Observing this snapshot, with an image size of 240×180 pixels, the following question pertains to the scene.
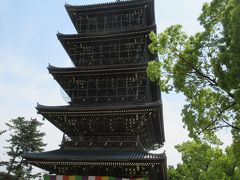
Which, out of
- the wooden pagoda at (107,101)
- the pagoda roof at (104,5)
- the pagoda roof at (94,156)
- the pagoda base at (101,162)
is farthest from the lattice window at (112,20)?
the pagoda base at (101,162)

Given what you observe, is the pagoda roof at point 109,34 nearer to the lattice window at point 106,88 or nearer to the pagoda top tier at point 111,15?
the pagoda top tier at point 111,15

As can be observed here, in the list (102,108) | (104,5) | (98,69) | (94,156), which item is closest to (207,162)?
(102,108)

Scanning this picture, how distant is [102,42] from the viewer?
22906 millimetres

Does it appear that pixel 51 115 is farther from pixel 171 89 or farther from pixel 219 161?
pixel 219 161

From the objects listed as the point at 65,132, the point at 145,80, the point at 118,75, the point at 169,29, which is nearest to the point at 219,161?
the point at 145,80

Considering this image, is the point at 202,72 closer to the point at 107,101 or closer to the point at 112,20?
the point at 107,101

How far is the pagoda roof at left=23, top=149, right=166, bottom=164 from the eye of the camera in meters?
16.3

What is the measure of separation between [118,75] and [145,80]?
1.90 meters

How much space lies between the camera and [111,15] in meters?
24.5

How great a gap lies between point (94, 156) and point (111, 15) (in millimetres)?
12312

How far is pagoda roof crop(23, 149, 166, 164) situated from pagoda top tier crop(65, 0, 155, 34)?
31.2 ft

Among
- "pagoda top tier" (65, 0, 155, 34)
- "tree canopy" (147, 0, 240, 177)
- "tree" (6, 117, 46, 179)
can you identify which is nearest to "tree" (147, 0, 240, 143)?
"tree canopy" (147, 0, 240, 177)

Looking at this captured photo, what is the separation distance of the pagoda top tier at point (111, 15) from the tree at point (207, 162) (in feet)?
35.5

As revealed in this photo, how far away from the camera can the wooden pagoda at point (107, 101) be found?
17.6 m
